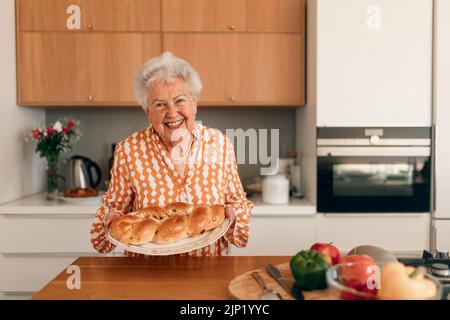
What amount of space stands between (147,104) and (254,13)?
1.20 metres

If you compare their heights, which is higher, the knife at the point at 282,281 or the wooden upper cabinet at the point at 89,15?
the wooden upper cabinet at the point at 89,15

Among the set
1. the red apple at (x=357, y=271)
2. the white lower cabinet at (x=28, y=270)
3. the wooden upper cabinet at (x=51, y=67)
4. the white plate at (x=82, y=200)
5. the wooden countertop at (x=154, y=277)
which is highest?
the wooden upper cabinet at (x=51, y=67)

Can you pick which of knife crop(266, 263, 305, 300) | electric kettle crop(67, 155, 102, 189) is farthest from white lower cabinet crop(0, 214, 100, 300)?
knife crop(266, 263, 305, 300)

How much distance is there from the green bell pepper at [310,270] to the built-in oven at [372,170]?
1345 millimetres

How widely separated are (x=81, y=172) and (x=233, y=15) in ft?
3.94

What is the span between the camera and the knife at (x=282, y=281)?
0.89 metres

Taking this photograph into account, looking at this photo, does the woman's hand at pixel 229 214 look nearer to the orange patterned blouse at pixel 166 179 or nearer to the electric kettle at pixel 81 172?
the orange patterned blouse at pixel 166 179

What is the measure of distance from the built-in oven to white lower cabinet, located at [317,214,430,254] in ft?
0.13

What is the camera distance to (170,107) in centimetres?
139

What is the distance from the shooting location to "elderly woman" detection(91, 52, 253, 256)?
4.61 ft

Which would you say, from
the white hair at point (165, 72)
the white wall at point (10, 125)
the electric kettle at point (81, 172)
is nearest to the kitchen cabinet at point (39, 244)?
the white wall at point (10, 125)

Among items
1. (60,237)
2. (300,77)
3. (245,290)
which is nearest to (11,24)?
(60,237)

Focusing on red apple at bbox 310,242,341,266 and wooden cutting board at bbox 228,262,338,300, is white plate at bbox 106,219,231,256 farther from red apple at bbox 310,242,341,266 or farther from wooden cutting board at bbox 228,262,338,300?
red apple at bbox 310,242,341,266

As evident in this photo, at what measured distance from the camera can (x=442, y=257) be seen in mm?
1066
